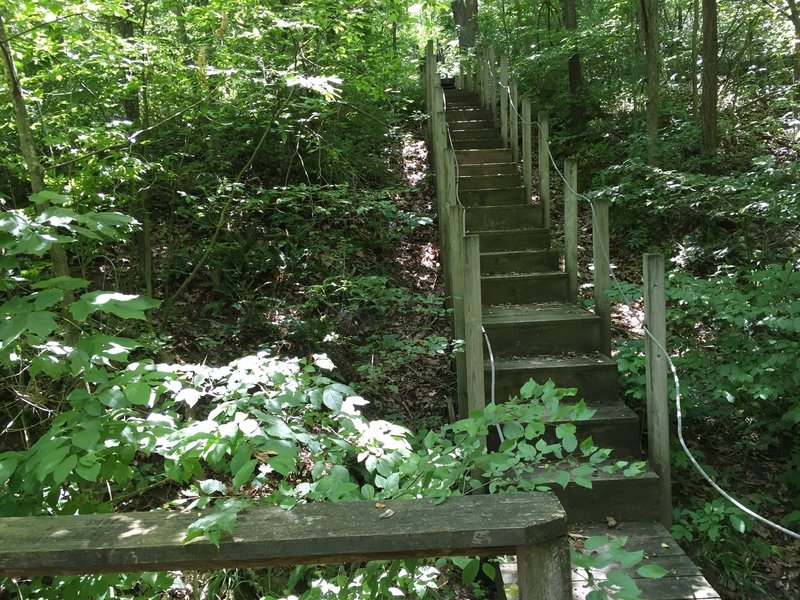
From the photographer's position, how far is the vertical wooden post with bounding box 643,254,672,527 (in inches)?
124

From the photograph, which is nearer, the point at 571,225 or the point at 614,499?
the point at 614,499

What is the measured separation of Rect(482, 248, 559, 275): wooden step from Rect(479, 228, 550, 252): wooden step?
271 millimetres

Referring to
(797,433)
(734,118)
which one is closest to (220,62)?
(797,433)

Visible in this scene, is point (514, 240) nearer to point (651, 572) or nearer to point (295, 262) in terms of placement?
point (295, 262)

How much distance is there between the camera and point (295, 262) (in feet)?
21.1

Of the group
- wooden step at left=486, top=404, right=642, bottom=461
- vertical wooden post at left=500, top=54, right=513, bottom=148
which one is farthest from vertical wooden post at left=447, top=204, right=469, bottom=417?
vertical wooden post at left=500, top=54, right=513, bottom=148

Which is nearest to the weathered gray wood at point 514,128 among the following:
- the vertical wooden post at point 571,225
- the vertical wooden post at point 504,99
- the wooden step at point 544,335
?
the vertical wooden post at point 504,99

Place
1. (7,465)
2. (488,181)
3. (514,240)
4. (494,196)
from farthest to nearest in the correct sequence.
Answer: (488,181) → (494,196) → (514,240) → (7,465)

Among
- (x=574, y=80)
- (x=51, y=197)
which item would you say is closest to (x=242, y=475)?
(x=51, y=197)

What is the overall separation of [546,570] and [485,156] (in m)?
6.58

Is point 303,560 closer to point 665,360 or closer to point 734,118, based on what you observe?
point 665,360

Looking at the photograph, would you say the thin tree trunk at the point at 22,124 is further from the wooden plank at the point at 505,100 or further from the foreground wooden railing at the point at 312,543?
the wooden plank at the point at 505,100

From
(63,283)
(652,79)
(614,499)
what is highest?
(652,79)

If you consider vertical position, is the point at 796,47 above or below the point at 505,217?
above
